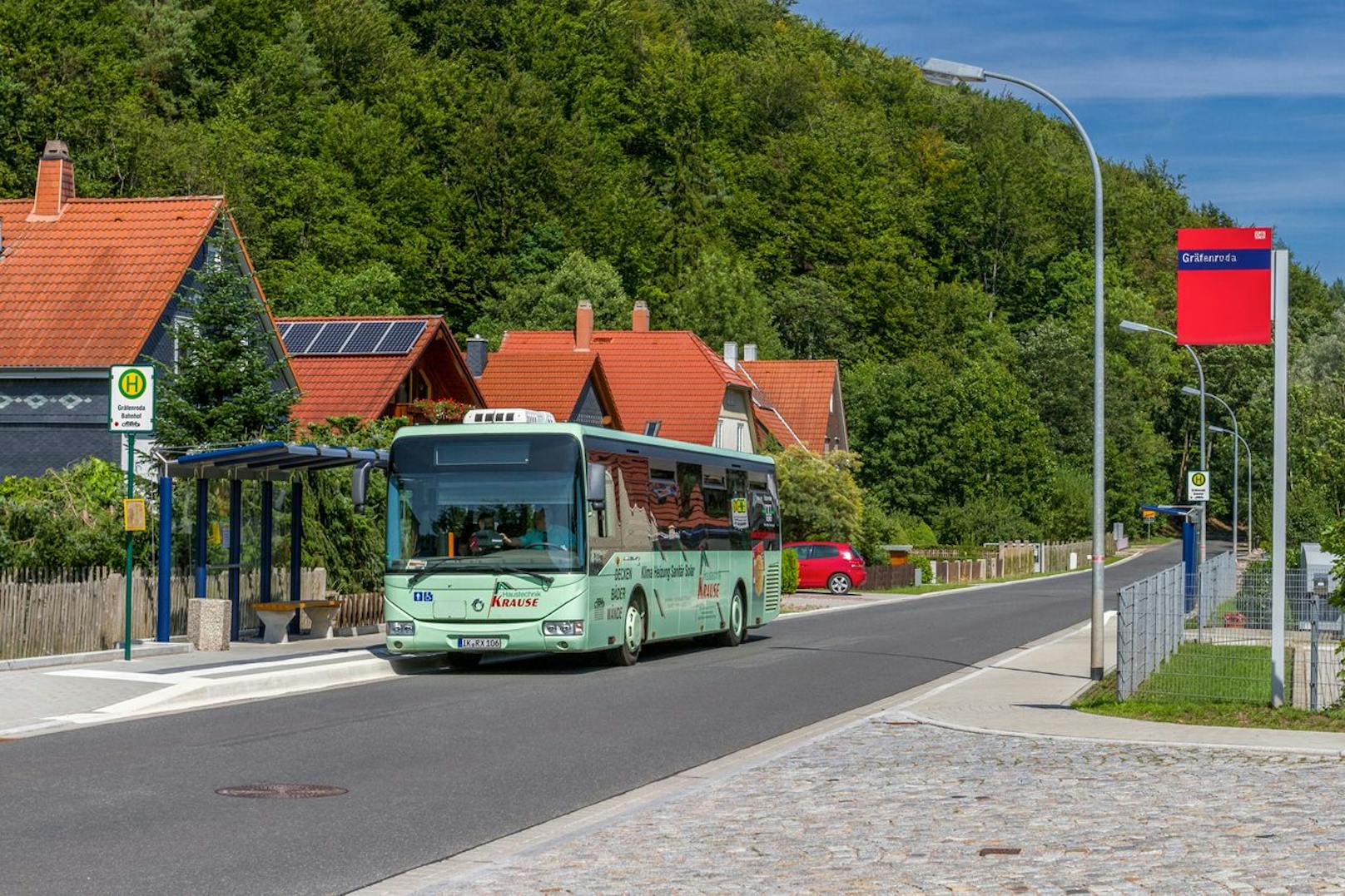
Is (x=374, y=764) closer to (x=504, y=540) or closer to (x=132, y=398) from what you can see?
(x=504, y=540)

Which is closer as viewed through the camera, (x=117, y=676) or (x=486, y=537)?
(x=117, y=676)

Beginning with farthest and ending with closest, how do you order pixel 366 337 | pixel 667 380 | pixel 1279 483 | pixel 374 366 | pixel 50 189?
pixel 667 380 < pixel 366 337 < pixel 374 366 < pixel 50 189 < pixel 1279 483

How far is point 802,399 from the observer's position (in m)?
83.4

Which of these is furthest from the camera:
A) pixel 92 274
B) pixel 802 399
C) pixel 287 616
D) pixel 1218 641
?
pixel 802 399

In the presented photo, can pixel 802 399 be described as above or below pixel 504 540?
above

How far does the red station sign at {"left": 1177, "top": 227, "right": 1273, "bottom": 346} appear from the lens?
17078 mm

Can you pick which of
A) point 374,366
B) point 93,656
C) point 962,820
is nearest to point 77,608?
point 93,656

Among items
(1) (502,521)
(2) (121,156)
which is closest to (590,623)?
(1) (502,521)

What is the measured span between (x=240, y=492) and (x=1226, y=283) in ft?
47.2

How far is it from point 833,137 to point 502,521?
89.8m

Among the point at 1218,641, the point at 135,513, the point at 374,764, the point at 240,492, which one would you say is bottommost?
the point at 374,764

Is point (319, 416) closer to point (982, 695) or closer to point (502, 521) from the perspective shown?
point (502, 521)

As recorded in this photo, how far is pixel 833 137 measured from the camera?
357 feet

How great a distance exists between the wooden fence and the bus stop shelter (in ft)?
1.04
